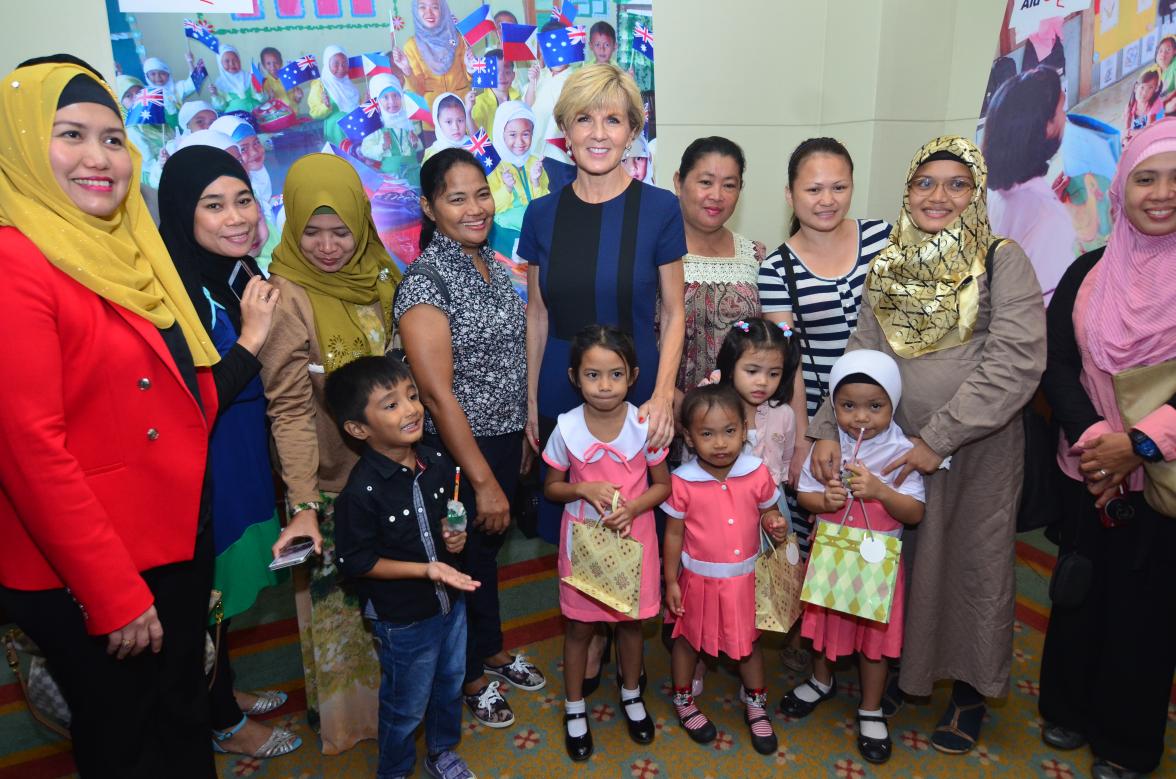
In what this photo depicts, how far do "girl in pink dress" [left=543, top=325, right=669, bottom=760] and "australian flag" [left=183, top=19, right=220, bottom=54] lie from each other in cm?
205

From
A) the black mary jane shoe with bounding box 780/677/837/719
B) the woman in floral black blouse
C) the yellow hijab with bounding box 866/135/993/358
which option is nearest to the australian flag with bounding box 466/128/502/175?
the woman in floral black blouse

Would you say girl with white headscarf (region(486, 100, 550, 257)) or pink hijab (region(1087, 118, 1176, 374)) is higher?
girl with white headscarf (region(486, 100, 550, 257))

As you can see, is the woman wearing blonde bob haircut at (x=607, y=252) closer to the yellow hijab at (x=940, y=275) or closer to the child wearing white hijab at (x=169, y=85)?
the yellow hijab at (x=940, y=275)

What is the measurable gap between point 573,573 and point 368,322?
0.94m

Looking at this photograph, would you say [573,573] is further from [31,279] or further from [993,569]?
[31,279]

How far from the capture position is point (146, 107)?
2807 mm

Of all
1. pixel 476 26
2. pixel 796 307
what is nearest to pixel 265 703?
pixel 796 307

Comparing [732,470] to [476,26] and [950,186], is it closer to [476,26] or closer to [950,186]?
[950,186]

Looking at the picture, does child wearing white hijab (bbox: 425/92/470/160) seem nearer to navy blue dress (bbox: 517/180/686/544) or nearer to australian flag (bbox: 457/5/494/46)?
australian flag (bbox: 457/5/494/46)

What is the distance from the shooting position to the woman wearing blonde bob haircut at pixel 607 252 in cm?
201

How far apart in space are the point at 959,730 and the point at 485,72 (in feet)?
10.2

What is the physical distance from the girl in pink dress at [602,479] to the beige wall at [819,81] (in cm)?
195

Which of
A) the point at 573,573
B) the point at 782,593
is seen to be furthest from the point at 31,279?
the point at 782,593

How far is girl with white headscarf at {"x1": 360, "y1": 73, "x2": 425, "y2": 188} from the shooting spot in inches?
124
